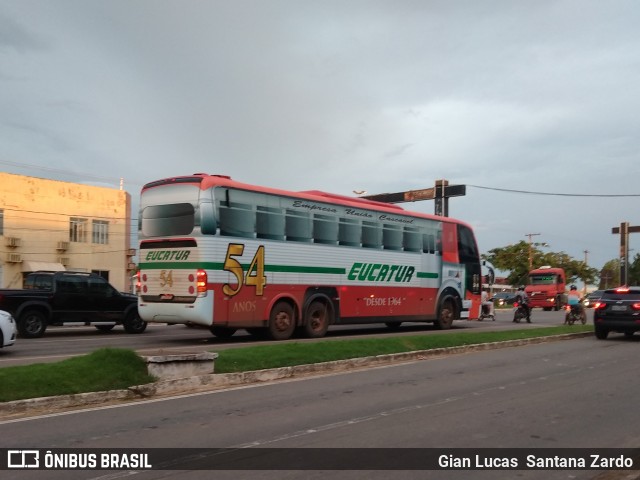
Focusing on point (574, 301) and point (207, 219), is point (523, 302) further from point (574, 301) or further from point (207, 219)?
point (207, 219)

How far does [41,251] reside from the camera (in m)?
36.7

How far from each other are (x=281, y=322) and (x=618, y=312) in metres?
9.75

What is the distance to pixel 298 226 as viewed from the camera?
55.4 feet

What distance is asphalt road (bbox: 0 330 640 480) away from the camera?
603 centimetres

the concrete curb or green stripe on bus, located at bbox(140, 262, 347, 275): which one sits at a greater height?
green stripe on bus, located at bbox(140, 262, 347, 275)

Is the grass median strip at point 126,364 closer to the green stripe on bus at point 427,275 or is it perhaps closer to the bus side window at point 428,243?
the green stripe on bus at point 427,275

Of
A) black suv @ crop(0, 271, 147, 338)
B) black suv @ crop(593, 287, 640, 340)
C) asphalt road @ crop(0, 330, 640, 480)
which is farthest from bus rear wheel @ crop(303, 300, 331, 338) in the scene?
black suv @ crop(593, 287, 640, 340)

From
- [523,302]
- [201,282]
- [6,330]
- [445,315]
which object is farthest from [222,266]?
[523,302]

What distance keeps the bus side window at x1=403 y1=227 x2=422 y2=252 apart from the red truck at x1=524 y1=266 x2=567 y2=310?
2692 cm

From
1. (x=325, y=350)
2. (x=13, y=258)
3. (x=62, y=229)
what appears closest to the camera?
(x=325, y=350)

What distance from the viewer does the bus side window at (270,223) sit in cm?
1589

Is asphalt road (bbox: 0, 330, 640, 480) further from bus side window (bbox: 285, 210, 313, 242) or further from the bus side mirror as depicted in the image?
bus side window (bbox: 285, 210, 313, 242)
